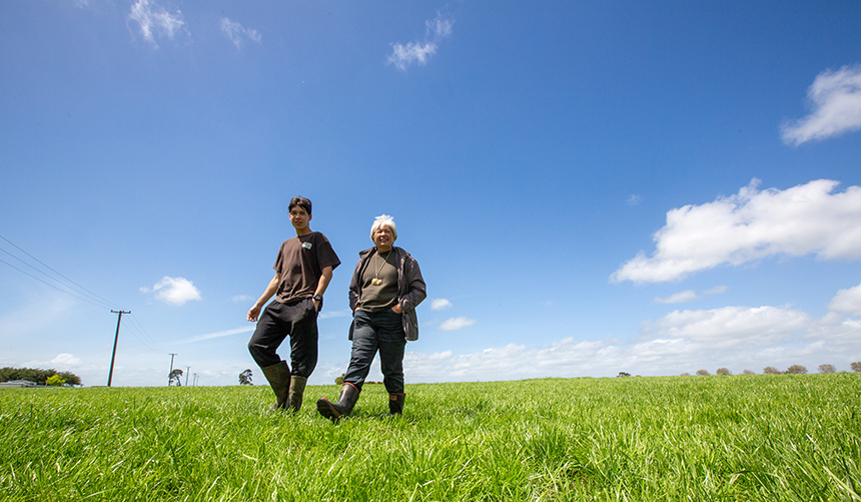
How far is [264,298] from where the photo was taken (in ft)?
16.2

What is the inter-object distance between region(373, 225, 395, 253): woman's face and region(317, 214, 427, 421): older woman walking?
0.03 ft

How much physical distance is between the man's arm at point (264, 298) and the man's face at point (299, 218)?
648 mm

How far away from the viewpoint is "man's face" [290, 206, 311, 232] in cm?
496

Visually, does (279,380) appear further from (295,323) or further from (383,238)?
(383,238)

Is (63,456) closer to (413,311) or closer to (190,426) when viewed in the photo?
(190,426)

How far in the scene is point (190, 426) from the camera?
2787mm

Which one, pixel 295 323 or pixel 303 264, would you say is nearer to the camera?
pixel 295 323

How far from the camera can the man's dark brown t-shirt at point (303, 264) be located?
15.0 feet

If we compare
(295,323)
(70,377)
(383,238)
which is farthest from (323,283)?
(70,377)

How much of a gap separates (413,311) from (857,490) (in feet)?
11.3

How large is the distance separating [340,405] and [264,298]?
199 cm

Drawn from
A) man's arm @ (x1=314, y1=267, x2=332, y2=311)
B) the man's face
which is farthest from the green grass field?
the man's face

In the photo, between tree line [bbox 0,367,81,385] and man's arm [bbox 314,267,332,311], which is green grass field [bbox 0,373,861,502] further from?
tree line [bbox 0,367,81,385]

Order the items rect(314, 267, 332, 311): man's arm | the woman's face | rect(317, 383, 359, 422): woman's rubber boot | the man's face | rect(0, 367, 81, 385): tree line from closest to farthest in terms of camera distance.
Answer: rect(317, 383, 359, 422): woman's rubber boot < rect(314, 267, 332, 311): man's arm < the woman's face < the man's face < rect(0, 367, 81, 385): tree line
